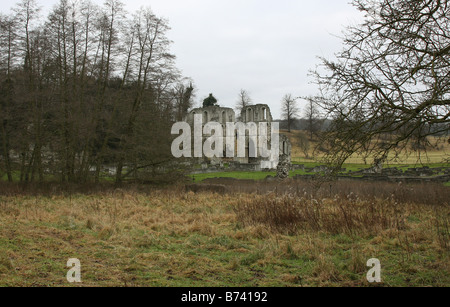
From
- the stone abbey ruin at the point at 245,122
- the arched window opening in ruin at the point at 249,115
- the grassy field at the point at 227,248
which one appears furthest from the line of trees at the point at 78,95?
the arched window opening in ruin at the point at 249,115

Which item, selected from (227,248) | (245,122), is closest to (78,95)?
(227,248)

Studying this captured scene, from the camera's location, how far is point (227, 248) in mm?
7504

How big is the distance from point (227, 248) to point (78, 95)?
17.4m

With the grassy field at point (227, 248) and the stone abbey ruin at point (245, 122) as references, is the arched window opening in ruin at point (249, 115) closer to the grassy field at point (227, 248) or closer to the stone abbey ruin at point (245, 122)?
the stone abbey ruin at point (245, 122)

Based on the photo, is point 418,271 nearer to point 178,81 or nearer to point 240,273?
point 240,273

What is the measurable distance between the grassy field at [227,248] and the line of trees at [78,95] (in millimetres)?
9675

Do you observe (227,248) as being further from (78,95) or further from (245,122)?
(245,122)

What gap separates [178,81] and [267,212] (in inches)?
588

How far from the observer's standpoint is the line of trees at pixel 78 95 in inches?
790

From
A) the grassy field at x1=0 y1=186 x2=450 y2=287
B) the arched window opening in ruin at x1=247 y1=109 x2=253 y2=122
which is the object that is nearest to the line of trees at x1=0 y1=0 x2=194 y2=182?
the grassy field at x1=0 y1=186 x2=450 y2=287

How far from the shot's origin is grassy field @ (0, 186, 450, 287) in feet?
18.1

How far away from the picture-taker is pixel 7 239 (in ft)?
25.2

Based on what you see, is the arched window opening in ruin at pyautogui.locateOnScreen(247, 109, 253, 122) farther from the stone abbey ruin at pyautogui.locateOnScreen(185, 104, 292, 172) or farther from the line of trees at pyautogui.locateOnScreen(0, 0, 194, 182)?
the line of trees at pyautogui.locateOnScreen(0, 0, 194, 182)

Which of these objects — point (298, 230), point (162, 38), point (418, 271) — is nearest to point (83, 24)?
point (162, 38)
